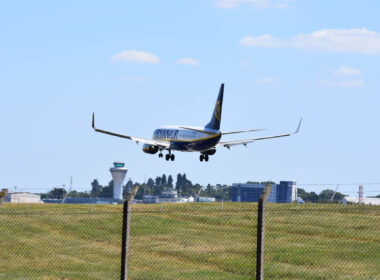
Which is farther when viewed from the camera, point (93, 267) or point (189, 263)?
point (189, 263)

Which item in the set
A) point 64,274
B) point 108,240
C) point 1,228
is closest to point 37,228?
point 1,228

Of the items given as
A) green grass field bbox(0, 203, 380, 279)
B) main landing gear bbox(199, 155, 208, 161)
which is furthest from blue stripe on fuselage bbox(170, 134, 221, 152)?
green grass field bbox(0, 203, 380, 279)

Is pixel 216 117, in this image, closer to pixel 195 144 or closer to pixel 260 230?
pixel 195 144

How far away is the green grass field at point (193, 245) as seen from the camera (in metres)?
26.4

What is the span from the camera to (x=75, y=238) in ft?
128

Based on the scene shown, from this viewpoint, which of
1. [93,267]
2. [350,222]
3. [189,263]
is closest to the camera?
[93,267]

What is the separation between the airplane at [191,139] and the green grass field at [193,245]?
33569 mm

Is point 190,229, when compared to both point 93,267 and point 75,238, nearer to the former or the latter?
point 75,238

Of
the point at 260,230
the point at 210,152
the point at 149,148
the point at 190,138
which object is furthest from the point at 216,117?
the point at 260,230

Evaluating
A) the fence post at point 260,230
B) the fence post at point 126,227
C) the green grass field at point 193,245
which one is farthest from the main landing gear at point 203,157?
the fence post at point 126,227

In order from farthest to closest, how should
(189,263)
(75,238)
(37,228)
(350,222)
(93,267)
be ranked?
(350,222) → (37,228) → (75,238) → (189,263) → (93,267)

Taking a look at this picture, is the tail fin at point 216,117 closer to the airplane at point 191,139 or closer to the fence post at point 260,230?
the airplane at point 191,139

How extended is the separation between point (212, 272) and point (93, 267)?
14.6 ft

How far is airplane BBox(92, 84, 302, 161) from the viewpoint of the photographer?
85562 mm
